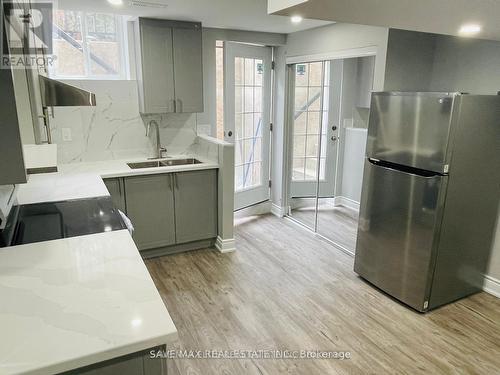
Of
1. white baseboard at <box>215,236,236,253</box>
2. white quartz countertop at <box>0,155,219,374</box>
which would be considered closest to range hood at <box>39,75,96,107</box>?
white quartz countertop at <box>0,155,219,374</box>

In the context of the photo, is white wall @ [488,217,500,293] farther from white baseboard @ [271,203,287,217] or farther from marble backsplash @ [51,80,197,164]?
marble backsplash @ [51,80,197,164]

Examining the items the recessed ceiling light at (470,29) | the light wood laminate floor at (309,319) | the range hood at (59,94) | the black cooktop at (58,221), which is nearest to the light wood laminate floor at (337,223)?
the light wood laminate floor at (309,319)

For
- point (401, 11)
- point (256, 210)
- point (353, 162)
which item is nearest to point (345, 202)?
point (353, 162)

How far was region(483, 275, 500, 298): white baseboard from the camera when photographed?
9.89 ft

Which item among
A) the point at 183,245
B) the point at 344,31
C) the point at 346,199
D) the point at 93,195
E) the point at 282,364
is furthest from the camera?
the point at 346,199

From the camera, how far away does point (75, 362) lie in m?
0.99

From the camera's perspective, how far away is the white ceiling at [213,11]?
275 centimetres

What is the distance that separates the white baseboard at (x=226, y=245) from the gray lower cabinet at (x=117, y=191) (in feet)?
3.35

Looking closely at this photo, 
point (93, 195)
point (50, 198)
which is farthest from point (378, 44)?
point (50, 198)

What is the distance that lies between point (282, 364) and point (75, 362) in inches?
60.5

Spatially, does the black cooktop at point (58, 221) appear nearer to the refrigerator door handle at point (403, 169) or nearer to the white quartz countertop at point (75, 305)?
the white quartz countertop at point (75, 305)

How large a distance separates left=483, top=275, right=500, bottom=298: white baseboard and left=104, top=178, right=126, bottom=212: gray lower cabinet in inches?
126

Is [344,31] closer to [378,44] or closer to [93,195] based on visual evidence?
[378,44]

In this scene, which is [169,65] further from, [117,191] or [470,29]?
[470,29]
